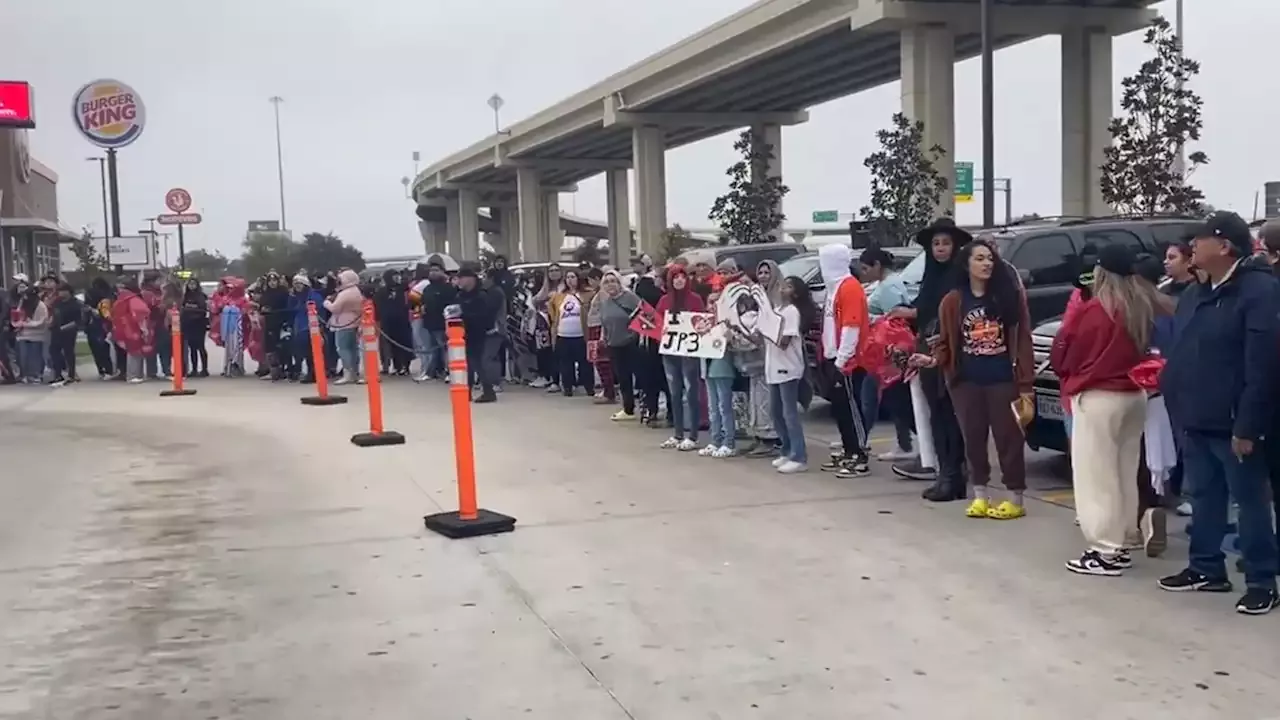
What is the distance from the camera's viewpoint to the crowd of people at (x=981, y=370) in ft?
19.9

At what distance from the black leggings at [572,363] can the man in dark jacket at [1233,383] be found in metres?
11.1

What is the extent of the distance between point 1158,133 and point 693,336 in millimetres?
13300

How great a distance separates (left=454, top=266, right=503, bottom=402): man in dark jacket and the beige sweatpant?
1034 cm

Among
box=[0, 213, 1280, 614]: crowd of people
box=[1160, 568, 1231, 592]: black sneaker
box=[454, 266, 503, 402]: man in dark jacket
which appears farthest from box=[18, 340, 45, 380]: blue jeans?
box=[1160, 568, 1231, 592]: black sneaker

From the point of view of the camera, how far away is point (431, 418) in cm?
1472

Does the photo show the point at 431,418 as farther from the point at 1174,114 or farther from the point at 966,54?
the point at 966,54

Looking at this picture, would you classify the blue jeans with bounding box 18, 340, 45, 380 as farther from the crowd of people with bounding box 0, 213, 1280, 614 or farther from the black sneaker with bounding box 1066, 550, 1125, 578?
the black sneaker with bounding box 1066, 550, 1125, 578

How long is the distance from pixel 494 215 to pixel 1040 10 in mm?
82918

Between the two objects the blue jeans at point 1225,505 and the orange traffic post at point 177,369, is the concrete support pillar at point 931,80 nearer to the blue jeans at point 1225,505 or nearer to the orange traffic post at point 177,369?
the orange traffic post at point 177,369

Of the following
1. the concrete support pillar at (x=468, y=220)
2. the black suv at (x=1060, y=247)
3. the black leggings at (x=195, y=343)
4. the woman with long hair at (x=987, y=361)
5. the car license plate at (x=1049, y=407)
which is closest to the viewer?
the woman with long hair at (x=987, y=361)

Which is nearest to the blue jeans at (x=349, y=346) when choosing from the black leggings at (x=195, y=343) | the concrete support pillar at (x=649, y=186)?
the black leggings at (x=195, y=343)

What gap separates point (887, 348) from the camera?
961 cm

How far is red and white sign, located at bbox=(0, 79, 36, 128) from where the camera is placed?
40.0 meters

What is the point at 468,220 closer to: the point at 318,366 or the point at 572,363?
the point at 572,363
